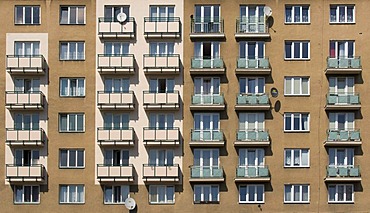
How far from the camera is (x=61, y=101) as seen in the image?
62.3 metres

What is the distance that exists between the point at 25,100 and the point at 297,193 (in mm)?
21411

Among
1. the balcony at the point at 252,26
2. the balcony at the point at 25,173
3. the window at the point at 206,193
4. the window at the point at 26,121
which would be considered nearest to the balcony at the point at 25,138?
the window at the point at 26,121

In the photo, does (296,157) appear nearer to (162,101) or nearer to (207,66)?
(207,66)

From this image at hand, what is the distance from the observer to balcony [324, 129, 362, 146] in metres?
61.1

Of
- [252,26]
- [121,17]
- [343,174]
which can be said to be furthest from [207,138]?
[121,17]

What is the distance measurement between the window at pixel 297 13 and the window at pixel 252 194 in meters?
12.8

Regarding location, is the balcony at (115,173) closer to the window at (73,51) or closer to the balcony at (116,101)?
the balcony at (116,101)

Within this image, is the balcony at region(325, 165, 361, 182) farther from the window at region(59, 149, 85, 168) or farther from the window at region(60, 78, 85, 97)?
the window at region(60, 78, 85, 97)

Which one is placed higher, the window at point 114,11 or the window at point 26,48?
the window at point 114,11

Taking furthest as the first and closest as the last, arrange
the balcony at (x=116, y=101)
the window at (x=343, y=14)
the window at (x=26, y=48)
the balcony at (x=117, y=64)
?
the window at (x=26, y=48)
the window at (x=343, y=14)
the balcony at (x=117, y=64)
the balcony at (x=116, y=101)

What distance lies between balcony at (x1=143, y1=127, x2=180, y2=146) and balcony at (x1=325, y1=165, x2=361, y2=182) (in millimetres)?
11415

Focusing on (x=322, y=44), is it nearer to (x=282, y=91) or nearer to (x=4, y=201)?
(x=282, y=91)

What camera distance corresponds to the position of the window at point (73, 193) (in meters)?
61.9

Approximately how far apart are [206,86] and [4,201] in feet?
57.1
